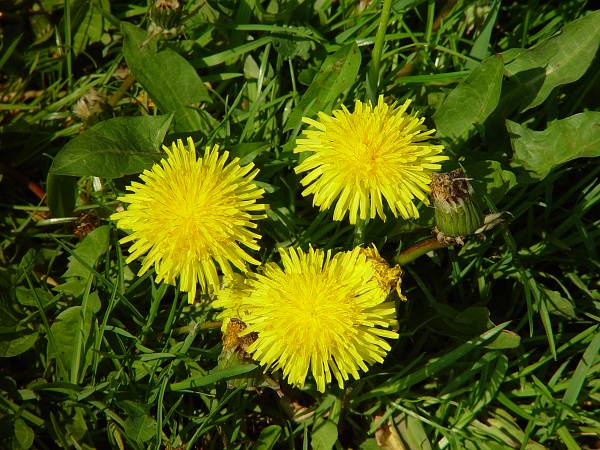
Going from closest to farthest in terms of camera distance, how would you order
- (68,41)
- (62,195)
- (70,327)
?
(70,327) < (62,195) < (68,41)

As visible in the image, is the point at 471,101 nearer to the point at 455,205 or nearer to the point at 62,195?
the point at 455,205

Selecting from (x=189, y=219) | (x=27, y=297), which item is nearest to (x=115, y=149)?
(x=189, y=219)

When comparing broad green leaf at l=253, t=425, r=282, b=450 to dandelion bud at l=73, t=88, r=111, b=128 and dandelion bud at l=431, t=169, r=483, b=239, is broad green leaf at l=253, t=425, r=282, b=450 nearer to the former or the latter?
dandelion bud at l=431, t=169, r=483, b=239

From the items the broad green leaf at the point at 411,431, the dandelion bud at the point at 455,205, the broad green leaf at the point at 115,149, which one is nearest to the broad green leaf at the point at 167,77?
the broad green leaf at the point at 115,149

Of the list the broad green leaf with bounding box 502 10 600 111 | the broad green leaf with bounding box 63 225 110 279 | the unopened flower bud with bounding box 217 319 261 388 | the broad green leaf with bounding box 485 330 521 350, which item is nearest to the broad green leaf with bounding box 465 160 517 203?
the broad green leaf with bounding box 502 10 600 111

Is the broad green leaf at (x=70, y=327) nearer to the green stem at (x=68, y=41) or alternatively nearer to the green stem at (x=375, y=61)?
the green stem at (x=68, y=41)

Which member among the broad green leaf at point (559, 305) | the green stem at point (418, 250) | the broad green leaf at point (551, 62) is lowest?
the broad green leaf at point (559, 305)
